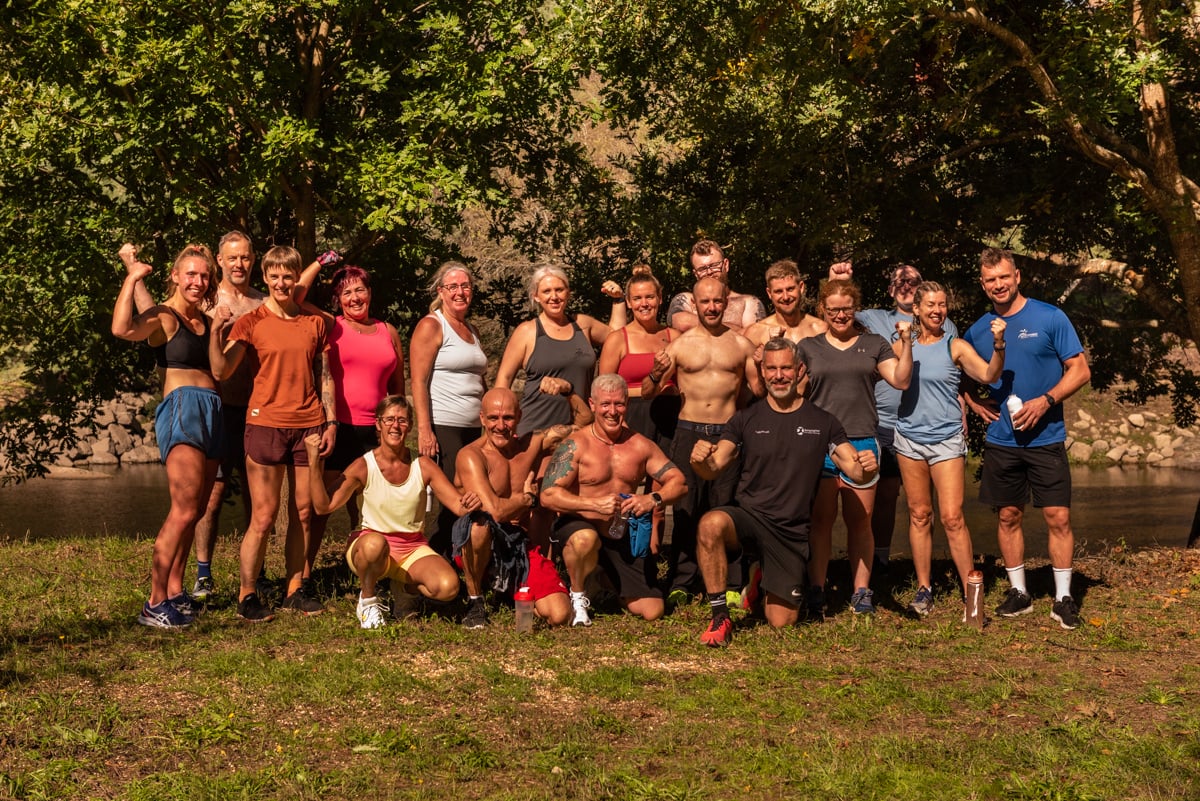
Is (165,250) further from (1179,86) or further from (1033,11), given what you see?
(1179,86)

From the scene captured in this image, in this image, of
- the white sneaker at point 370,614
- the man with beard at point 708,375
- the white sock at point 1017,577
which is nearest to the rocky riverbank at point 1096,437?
the white sock at point 1017,577

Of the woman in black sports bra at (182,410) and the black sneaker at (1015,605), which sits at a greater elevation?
the woman in black sports bra at (182,410)

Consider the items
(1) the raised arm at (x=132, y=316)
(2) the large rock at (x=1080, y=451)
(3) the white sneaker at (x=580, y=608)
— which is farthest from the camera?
(2) the large rock at (x=1080, y=451)

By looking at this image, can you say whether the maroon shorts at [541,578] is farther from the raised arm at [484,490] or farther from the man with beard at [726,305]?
the man with beard at [726,305]

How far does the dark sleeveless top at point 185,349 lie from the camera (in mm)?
7531

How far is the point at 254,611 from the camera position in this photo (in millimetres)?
7848

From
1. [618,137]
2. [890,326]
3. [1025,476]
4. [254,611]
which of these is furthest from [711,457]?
[618,137]

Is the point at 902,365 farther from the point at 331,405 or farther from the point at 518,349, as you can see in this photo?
the point at 331,405

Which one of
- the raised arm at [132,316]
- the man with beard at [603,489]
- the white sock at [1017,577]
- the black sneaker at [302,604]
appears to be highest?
the raised arm at [132,316]

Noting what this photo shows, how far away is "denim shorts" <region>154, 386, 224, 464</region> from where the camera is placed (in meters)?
7.47

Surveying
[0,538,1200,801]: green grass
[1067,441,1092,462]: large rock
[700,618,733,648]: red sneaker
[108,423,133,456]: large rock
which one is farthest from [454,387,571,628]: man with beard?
[1067,441,1092,462]: large rock

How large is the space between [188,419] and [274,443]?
567mm

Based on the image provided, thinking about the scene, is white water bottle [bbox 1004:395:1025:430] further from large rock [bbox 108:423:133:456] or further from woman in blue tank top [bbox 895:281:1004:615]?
large rock [bbox 108:423:133:456]

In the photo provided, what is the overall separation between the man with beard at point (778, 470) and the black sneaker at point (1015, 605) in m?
1.48
